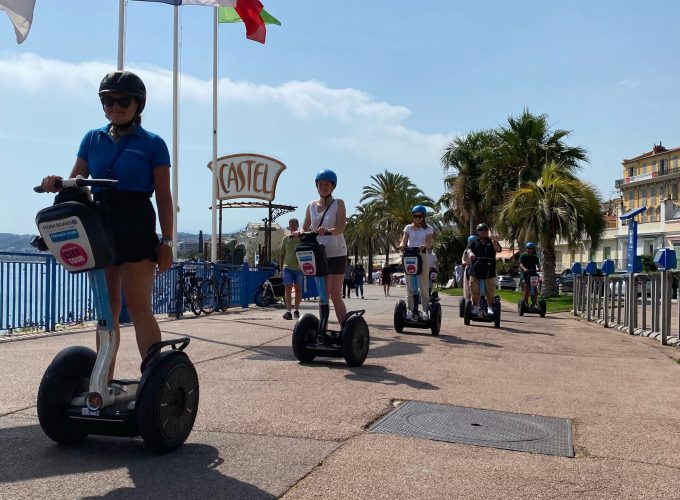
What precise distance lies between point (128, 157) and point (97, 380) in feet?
3.83

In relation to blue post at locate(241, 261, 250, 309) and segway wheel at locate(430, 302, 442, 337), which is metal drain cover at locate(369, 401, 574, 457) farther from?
blue post at locate(241, 261, 250, 309)

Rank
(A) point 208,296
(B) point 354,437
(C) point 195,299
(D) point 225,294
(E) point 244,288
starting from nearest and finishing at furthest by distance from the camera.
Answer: (B) point 354,437 → (C) point 195,299 → (A) point 208,296 → (D) point 225,294 → (E) point 244,288

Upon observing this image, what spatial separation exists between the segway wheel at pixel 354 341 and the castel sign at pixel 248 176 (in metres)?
16.8

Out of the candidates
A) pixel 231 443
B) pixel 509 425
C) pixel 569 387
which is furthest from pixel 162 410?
pixel 569 387

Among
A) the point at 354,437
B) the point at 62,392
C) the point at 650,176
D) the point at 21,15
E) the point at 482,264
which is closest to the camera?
the point at 62,392

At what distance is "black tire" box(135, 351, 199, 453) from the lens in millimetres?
3271

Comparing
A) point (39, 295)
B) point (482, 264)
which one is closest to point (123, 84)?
point (39, 295)

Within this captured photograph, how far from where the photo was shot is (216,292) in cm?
1595

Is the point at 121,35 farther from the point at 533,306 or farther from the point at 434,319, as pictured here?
the point at 533,306

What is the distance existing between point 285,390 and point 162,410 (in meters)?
1.82

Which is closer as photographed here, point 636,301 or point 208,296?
point 636,301

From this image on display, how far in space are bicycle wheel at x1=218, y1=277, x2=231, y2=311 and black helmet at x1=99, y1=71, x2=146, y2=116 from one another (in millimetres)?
12707

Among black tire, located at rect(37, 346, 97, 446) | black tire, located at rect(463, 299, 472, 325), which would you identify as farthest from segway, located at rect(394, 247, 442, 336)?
black tire, located at rect(37, 346, 97, 446)

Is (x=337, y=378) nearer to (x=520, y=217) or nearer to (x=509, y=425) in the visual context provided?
(x=509, y=425)
